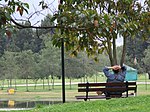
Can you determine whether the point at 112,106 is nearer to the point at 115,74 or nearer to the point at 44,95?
the point at 115,74

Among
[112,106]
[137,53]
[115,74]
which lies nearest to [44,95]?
[115,74]

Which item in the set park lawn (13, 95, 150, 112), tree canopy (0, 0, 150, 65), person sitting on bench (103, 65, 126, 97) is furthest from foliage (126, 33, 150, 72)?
tree canopy (0, 0, 150, 65)

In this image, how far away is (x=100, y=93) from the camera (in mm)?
12664

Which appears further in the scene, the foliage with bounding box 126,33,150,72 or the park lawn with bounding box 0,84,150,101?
the foliage with bounding box 126,33,150,72

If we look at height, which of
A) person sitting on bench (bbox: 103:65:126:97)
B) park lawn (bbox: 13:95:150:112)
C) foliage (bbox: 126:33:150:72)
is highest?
foliage (bbox: 126:33:150:72)

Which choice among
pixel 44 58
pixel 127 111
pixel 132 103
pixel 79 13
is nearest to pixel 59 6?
pixel 79 13

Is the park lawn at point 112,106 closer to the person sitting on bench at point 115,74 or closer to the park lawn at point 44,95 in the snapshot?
the person sitting on bench at point 115,74

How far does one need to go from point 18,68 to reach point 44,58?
97.0 inches

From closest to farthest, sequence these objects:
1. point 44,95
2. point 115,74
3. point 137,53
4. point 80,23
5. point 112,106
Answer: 1. point 80,23
2. point 112,106
3. point 115,74
4. point 44,95
5. point 137,53

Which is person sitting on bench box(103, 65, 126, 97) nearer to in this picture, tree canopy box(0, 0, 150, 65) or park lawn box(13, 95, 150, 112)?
park lawn box(13, 95, 150, 112)

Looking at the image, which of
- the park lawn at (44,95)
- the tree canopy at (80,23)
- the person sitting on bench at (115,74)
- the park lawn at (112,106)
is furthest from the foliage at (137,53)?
the tree canopy at (80,23)

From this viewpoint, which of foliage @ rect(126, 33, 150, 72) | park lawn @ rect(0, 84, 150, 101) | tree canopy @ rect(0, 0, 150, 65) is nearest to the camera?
tree canopy @ rect(0, 0, 150, 65)

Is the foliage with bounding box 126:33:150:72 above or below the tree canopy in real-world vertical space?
above

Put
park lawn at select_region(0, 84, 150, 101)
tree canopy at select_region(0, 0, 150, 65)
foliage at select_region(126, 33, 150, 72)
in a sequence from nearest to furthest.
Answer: tree canopy at select_region(0, 0, 150, 65) < park lawn at select_region(0, 84, 150, 101) < foliage at select_region(126, 33, 150, 72)
